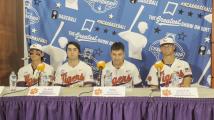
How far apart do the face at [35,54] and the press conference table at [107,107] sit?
1.22 meters

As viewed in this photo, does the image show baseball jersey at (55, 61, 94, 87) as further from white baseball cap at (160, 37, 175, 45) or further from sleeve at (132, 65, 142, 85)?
white baseball cap at (160, 37, 175, 45)

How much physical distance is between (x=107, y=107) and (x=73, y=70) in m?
1.38

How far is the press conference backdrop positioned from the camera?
3074 millimetres

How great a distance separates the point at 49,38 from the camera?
3.28 meters

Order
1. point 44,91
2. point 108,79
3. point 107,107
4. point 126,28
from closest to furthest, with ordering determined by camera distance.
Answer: point 107,107, point 44,91, point 108,79, point 126,28

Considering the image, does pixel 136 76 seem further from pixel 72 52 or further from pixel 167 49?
pixel 72 52

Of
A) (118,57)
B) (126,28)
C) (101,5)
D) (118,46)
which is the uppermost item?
(101,5)

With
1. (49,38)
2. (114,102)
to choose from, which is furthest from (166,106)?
(49,38)

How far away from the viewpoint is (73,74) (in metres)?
3.24

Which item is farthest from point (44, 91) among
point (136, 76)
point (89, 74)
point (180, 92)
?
point (136, 76)

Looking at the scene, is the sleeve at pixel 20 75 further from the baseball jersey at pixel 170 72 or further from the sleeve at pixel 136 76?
the baseball jersey at pixel 170 72

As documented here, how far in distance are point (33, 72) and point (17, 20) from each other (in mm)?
582

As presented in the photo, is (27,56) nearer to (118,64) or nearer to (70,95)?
(118,64)

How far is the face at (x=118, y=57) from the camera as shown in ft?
10.4
